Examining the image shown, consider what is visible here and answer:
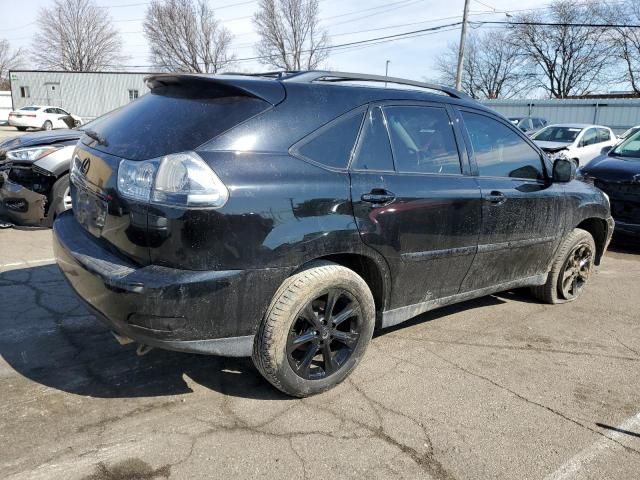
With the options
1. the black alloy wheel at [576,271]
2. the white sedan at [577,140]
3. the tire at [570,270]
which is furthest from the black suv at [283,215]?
the white sedan at [577,140]

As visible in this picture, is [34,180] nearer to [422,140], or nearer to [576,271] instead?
[422,140]

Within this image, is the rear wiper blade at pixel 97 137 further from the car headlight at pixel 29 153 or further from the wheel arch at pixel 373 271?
the car headlight at pixel 29 153

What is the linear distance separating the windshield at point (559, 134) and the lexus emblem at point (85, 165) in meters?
14.3

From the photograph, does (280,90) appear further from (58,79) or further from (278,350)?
(58,79)

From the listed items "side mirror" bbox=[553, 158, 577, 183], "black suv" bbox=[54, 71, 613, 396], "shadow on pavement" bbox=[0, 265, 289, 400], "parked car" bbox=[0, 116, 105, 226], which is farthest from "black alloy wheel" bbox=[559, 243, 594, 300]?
"parked car" bbox=[0, 116, 105, 226]

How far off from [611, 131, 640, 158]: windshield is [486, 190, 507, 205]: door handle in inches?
210

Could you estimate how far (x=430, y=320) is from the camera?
14.1 ft

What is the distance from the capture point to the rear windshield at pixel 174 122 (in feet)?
8.50

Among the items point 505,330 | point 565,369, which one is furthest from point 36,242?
point 565,369

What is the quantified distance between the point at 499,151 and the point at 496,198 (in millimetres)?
451

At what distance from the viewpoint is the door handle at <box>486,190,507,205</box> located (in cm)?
371

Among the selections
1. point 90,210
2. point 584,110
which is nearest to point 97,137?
point 90,210

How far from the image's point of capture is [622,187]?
6.97 meters

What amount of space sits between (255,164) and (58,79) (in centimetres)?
4351
